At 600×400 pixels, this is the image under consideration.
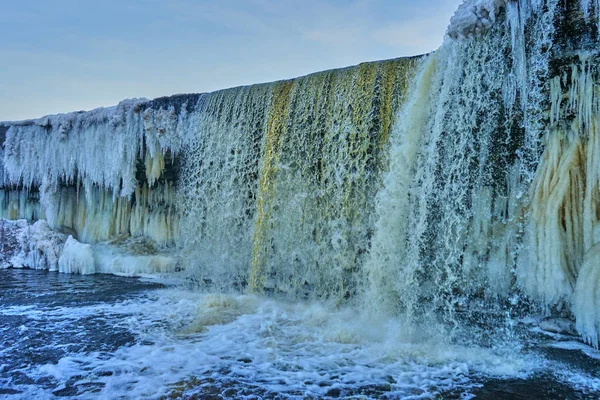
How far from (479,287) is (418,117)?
326 centimetres

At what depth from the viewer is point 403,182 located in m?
8.38

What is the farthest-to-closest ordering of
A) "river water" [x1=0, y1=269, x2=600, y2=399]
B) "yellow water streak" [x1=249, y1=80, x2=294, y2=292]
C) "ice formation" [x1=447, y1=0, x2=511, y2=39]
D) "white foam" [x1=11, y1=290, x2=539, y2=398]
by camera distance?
"yellow water streak" [x1=249, y1=80, x2=294, y2=292]
"ice formation" [x1=447, y1=0, x2=511, y2=39]
"white foam" [x1=11, y1=290, x2=539, y2=398]
"river water" [x1=0, y1=269, x2=600, y2=399]

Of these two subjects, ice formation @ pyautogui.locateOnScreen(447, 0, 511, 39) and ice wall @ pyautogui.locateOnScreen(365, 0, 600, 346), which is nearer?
ice wall @ pyautogui.locateOnScreen(365, 0, 600, 346)

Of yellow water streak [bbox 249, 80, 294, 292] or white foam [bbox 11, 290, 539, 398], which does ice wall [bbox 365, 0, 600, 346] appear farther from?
yellow water streak [bbox 249, 80, 294, 292]

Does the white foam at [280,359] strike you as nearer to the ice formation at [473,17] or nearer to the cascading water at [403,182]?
the cascading water at [403,182]

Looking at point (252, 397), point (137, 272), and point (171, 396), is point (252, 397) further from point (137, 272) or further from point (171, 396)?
point (137, 272)

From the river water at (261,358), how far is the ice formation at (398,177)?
0.95m

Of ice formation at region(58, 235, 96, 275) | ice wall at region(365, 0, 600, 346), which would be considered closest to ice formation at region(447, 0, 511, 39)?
ice wall at region(365, 0, 600, 346)

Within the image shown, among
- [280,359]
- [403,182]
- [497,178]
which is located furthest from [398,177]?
[280,359]

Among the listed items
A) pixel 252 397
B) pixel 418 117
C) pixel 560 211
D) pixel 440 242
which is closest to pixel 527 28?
pixel 418 117

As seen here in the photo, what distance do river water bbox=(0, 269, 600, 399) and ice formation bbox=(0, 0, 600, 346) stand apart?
953mm

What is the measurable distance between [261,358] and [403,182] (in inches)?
167

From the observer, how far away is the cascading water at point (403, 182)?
268 inches

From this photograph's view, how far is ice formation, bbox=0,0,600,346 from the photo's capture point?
22.5 ft
